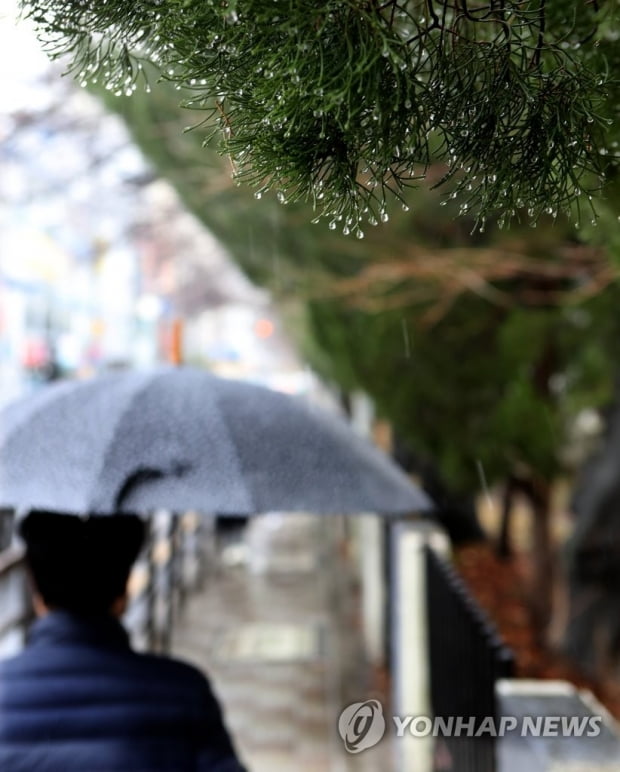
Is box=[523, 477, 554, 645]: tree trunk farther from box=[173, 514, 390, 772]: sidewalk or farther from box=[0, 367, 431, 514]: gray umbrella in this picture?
box=[0, 367, 431, 514]: gray umbrella

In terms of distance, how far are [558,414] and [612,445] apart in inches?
39.3

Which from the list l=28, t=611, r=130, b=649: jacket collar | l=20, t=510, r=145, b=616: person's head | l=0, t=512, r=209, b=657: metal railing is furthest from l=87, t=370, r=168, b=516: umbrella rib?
l=0, t=512, r=209, b=657: metal railing

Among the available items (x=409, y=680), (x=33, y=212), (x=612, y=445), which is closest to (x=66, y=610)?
(x=409, y=680)

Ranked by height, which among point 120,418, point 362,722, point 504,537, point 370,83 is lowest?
point 504,537

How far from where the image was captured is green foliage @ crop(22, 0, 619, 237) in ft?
3.05

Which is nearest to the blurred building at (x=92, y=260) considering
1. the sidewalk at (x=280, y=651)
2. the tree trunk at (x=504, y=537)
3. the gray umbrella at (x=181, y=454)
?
the gray umbrella at (x=181, y=454)

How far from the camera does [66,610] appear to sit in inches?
76.8

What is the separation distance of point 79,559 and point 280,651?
544 centimetres

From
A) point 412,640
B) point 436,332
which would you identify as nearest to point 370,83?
point 412,640

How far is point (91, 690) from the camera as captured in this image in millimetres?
1815

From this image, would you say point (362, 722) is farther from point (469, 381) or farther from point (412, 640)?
point (469, 381)

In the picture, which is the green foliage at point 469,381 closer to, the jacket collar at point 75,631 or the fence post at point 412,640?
the fence post at point 412,640

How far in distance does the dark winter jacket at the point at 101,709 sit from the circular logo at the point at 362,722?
44 cm

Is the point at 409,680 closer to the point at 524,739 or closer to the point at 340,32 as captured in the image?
the point at 524,739
